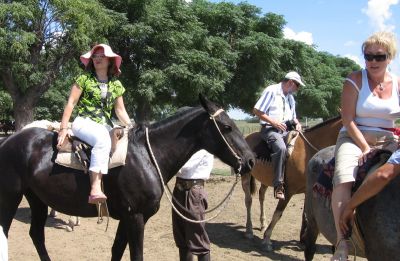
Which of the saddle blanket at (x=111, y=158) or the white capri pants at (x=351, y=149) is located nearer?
the white capri pants at (x=351, y=149)

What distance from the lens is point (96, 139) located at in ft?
14.2

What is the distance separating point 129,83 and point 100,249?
1084cm

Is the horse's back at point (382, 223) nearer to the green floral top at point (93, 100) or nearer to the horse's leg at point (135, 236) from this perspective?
the horse's leg at point (135, 236)

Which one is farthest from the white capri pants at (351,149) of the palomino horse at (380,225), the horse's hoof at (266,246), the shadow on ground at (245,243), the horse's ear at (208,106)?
the horse's hoof at (266,246)

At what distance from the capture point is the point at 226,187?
12180mm

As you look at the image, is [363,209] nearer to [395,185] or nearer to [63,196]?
[395,185]

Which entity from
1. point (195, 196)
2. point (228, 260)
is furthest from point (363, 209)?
point (228, 260)

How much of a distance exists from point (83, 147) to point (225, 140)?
148 cm

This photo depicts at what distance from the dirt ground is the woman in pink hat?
2278mm

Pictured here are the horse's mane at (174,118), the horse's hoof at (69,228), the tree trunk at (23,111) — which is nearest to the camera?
the horse's mane at (174,118)

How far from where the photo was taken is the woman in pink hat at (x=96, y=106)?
169 inches

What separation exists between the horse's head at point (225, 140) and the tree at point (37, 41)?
24.5ft

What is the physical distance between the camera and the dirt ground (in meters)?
6.27

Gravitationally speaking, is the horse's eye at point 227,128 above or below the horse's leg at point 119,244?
above
